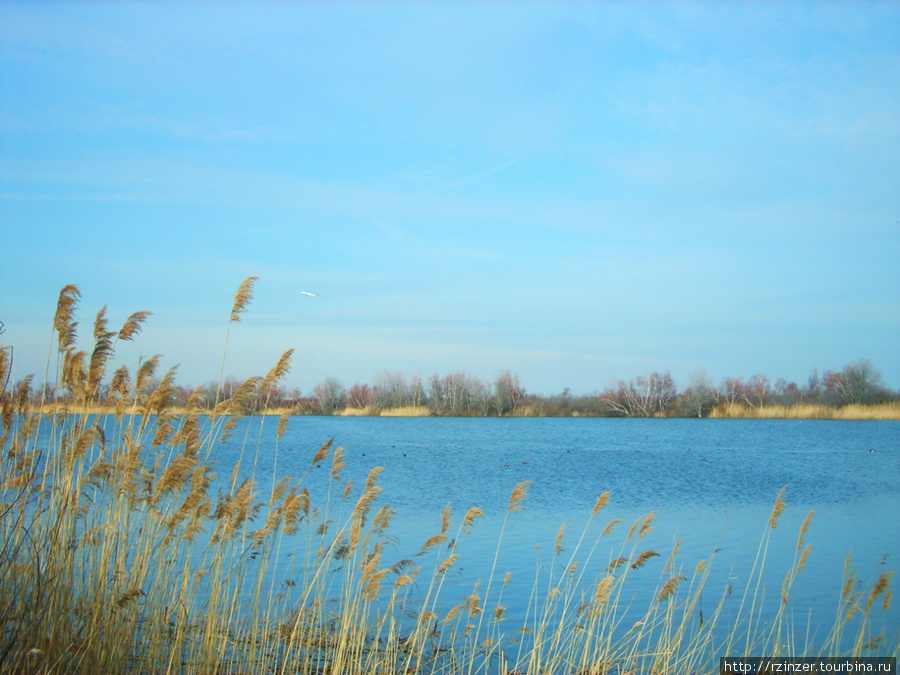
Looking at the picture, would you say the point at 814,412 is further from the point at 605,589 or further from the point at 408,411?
the point at 605,589

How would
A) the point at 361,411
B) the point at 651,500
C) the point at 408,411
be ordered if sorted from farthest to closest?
the point at 361,411
the point at 408,411
the point at 651,500

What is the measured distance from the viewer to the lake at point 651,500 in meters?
9.91

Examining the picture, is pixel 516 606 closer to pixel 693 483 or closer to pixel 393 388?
pixel 693 483

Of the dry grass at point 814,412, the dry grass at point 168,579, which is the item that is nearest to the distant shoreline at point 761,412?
the dry grass at point 814,412

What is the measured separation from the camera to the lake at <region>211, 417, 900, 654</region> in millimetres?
9914

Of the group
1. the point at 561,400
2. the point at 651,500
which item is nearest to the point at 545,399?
the point at 561,400

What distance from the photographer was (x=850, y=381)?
62.6m

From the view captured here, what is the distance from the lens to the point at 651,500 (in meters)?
16.9

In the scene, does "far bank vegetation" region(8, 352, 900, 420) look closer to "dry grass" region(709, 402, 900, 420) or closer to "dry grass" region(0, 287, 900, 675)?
"dry grass" region(709, 402, 900, 420)

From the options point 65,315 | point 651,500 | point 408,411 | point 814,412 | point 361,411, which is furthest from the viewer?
point 361,411

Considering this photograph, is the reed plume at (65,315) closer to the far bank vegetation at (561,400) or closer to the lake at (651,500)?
the lake at (651,500)

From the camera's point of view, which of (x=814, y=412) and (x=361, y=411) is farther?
(x=361, y=411)

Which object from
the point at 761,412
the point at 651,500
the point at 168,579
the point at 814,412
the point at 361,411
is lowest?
the point at 361,411

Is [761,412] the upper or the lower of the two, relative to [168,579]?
upper
